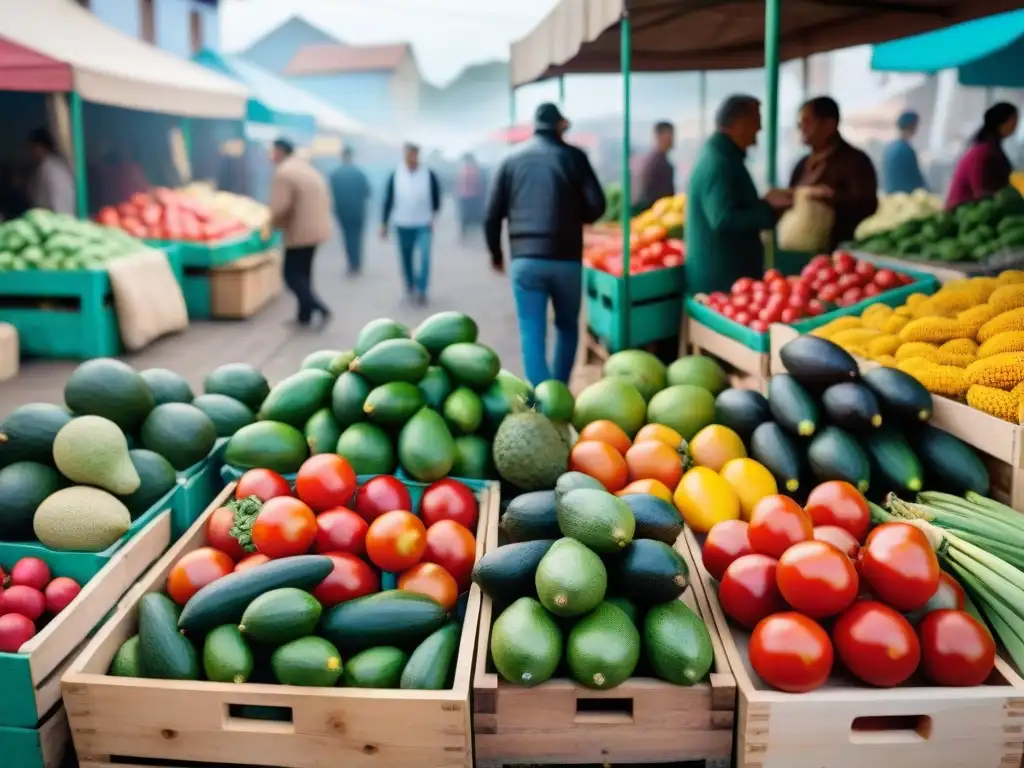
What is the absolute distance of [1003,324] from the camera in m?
3.30

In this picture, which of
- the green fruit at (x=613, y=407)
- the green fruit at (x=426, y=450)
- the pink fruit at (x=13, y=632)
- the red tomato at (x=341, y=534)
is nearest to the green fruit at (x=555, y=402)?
the green fruit at (x=613, y=407)

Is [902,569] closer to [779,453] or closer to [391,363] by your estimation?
[779,453]

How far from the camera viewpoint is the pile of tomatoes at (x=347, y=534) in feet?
8.38

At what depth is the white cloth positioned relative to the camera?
38.7ft

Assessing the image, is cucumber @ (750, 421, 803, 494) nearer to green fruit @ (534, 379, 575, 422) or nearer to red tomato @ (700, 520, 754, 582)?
red tomato @ (700, 520, 754, 582)

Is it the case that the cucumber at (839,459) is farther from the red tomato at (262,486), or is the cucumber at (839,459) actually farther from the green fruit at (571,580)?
the red tomato at (262,486)

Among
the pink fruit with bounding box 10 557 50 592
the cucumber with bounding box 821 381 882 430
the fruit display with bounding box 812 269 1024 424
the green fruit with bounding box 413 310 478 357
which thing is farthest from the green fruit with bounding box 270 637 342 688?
the fruit display with bounding box 812 269 1024 424

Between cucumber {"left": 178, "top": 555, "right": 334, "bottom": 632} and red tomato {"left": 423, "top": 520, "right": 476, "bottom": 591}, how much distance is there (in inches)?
14.0

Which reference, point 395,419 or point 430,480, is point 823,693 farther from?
point 395,419

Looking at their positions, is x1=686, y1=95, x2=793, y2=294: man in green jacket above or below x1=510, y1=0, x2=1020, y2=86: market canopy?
below

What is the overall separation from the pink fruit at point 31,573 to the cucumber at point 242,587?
0.57m

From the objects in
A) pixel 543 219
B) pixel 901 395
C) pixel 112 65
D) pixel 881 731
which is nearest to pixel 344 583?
pixel 881 731

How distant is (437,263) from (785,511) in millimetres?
16134

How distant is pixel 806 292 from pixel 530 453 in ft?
7.55
